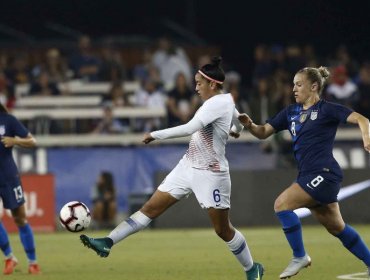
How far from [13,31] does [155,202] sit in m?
18.9

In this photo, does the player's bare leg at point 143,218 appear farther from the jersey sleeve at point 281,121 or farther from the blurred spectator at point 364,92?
the blurred spectator at point 364,92

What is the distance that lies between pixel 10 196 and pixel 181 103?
426 inches

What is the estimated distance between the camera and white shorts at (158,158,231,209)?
11.4m

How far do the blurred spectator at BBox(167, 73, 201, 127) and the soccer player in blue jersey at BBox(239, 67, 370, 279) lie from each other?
11846 mm

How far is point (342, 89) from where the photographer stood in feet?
81.6

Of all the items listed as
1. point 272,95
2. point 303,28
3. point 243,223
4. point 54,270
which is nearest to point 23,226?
point 54,270

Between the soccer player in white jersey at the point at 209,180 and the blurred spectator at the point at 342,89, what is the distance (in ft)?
43.0

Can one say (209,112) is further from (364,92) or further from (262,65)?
(262,65)

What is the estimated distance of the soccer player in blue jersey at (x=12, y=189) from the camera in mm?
13734

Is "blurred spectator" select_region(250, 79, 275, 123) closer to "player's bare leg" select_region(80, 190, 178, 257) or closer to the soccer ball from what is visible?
→ the soccer ball

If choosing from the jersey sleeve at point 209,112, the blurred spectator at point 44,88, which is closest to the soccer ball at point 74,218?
the jersey sleeve at point 209,112

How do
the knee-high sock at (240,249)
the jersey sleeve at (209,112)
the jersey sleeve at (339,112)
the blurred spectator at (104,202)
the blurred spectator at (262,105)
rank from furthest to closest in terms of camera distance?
the blurred spectator at (262,105), the blurred spectator at (104,202), the knee-high sock at (240,249), the jersey sleeve at (339,112), the jersey sleeve at (209,112)

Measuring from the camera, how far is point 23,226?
1383cm

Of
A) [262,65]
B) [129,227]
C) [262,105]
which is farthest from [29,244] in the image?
[262,65]
